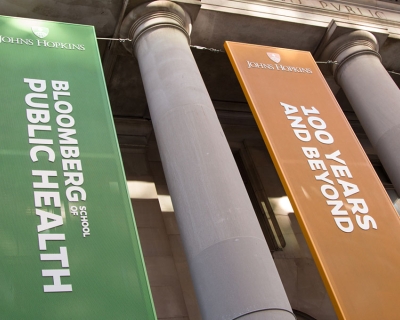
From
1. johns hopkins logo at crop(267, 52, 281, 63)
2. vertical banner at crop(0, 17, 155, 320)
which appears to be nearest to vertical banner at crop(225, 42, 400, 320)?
johns hopkins logo at crop(267, 52, 281, 63)

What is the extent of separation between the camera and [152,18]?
11.7 meters

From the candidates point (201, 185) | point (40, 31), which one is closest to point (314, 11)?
point (40, 31)

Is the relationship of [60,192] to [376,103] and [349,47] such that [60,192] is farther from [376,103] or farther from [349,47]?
[349,47]

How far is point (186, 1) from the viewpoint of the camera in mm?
12180

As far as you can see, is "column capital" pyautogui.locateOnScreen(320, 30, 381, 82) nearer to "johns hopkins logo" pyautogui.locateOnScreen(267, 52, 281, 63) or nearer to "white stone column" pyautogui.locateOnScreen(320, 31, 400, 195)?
"white stone column" pyautogui.locateOnScreen(320, 31, 400, 195)

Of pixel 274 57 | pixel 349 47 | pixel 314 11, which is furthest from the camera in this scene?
pixel 314 11

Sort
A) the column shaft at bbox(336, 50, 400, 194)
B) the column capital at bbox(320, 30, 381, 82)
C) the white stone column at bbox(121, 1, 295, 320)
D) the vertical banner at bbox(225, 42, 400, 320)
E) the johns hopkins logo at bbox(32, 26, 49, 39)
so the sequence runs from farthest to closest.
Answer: the column capital at bbox(320, 30, 381, 82) → the column shaft at bbox(336, 50, 400, 194) → the johns hopkins logo at bbox(32, 26, 49, 39) → the vertical banner at bbox(225, 42, 400, 320) → the white stone column at bbox(121, 1, 295, 320)

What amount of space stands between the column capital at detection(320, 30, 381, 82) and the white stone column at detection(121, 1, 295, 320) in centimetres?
412

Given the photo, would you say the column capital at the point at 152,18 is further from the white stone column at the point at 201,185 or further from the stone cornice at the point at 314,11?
the stone cornice at the point at 314,11

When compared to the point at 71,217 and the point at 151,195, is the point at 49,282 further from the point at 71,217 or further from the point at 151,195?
the point at 151,195

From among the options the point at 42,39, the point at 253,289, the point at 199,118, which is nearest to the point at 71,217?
the point at 253,289

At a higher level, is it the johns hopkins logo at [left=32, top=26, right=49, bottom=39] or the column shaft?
the johns hopkins logo at [left=32, top=26, right=49, bottom=39]

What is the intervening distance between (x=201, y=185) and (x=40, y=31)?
4.28 metres

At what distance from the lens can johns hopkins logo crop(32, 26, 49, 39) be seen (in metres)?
10.2
